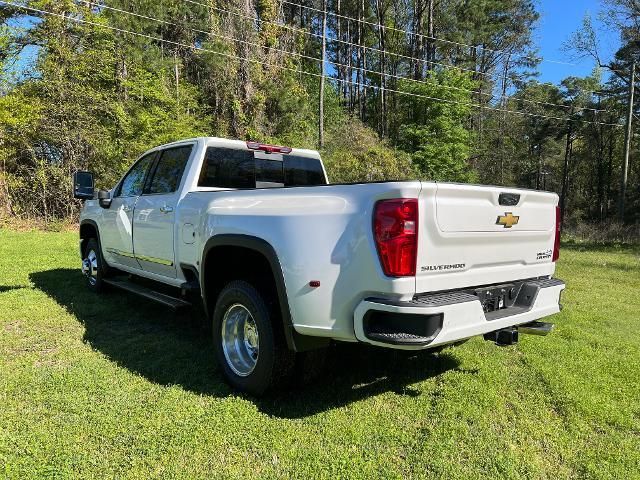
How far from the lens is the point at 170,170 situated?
5.00 metres

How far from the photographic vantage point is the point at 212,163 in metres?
4.67

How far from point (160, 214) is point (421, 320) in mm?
3103

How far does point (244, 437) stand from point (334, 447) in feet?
1.85

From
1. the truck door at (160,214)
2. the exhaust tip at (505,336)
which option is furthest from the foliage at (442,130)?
the exhaust tip at (505,336)

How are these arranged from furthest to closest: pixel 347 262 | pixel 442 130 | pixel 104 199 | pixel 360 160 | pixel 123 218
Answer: pixel 442 130, pixel 360 160, pixel 104 199, pixel 123 218, pixel 347 262

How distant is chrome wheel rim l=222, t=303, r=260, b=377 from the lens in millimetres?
3631

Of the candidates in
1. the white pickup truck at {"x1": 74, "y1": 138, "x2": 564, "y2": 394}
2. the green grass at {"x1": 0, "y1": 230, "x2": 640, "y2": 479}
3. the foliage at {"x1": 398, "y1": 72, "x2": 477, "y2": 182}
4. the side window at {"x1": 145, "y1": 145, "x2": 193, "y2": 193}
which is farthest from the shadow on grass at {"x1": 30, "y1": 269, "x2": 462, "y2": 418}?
the foliage at {"x1": 398, "y1": 72, "x2": 477, "y2": 182}

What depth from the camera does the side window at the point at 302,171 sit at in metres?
5.25

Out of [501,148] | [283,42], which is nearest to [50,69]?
[283,42]

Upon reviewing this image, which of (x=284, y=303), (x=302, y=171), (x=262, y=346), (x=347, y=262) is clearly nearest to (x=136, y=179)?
(x=302, y=171)

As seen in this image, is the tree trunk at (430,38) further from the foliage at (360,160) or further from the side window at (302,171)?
the side window at (302,171)

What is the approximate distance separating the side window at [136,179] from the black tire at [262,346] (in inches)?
101

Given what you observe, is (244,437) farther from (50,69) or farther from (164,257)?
(50,69)

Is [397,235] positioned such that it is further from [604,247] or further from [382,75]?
[382,75]
